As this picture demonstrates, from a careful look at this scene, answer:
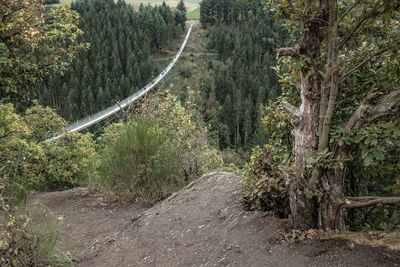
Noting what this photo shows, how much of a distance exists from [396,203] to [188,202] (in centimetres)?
275

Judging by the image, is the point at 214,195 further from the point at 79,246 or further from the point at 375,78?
the point at 375,78

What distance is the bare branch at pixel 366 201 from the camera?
2.64 metres

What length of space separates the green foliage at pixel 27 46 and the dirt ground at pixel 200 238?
237 cm

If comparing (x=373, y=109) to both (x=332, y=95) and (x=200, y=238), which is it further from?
(x=200, y=238)

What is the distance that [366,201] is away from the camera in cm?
282

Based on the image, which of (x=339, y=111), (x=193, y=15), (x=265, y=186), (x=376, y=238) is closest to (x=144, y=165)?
(x=265, y=186)

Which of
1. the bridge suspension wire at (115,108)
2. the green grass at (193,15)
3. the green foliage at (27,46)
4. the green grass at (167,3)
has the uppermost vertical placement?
the green grass at (167,3)

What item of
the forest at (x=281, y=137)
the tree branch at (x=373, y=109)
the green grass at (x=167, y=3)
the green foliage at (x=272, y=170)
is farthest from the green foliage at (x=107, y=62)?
the tree branch at (x=373, y=109)

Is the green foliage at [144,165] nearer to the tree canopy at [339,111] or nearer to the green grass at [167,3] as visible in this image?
the tree canopy at [339,111]

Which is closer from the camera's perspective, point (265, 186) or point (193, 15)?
point (265, 186)

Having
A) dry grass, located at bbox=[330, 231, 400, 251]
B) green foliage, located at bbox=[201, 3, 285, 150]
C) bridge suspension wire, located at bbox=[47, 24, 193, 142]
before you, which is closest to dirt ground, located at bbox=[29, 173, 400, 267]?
dry grass, located at bbox=[330, 231, 400, 251]

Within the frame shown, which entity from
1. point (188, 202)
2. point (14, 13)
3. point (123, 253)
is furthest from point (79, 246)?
point (14, 13)

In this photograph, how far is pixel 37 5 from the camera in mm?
6141

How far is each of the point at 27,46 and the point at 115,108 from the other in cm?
4662
